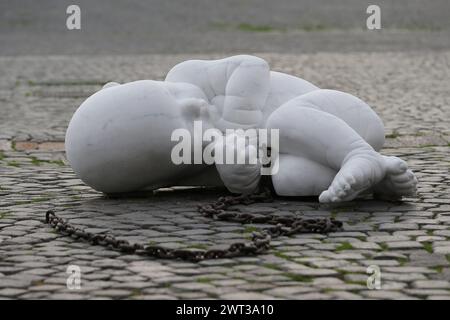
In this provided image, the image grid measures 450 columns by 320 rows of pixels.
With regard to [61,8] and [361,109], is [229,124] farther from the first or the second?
[61,8]

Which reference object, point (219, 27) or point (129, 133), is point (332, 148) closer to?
point (129, 133)

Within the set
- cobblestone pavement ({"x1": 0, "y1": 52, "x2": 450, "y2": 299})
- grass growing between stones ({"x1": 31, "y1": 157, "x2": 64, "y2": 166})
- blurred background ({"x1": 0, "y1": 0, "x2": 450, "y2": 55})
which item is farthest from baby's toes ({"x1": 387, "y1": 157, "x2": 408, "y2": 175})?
blurred background ({"x1": 0, "y1": 0, "x2": 450, "y2": 55})

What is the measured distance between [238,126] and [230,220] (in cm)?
84

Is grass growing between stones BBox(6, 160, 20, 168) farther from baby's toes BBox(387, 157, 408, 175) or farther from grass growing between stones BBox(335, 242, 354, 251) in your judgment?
grass growing between stones BBox(335, 242, 354, 251)

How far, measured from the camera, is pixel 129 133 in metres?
6.66

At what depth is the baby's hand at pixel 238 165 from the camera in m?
6.60

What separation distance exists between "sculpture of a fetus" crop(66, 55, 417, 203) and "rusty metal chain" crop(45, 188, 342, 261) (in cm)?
24

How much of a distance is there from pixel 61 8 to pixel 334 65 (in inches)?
498

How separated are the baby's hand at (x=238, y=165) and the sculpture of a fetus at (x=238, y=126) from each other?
0.03ft

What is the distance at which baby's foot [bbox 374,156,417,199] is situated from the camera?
21.5ft

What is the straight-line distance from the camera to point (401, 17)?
26938mm

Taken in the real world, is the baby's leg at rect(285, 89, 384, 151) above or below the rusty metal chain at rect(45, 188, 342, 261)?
above

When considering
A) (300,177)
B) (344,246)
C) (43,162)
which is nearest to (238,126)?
(300,177)
